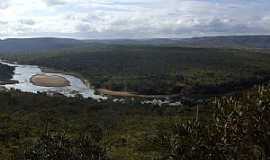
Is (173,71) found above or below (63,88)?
above

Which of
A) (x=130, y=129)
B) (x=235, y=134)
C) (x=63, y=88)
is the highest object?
(x=235, y=134)

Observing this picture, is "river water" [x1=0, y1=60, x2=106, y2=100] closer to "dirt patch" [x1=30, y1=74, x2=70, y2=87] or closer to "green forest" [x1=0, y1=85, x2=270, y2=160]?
"dirt patch" [x1=30, y1=74, x2=70, y2=87]

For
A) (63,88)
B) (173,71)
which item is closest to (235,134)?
(63,88)

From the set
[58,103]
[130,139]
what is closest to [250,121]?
[130,139]

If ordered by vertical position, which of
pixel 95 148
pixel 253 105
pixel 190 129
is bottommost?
pixel 95 148

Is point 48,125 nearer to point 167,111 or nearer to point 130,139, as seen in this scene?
point 130,139

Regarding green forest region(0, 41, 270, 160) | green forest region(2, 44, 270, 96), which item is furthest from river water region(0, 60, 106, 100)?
green forest region(2, 44, 270, 96)

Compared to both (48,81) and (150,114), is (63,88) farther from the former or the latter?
(150,114)

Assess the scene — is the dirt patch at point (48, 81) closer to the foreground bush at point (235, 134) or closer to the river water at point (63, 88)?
the river water at point (63, 88)

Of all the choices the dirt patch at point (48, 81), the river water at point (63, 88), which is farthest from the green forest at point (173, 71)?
the dirt patch at point (48, 81)
